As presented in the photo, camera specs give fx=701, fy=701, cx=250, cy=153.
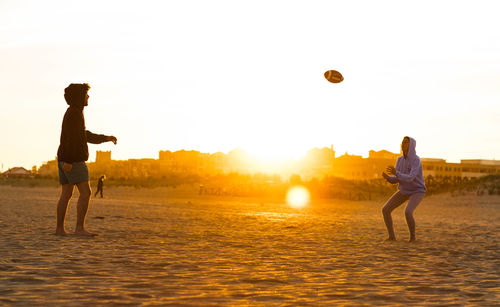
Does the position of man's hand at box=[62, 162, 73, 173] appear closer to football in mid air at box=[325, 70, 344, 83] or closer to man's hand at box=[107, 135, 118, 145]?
man's hand at box=[107, 135, 118, 145]

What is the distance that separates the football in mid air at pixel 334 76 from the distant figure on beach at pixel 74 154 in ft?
28.4

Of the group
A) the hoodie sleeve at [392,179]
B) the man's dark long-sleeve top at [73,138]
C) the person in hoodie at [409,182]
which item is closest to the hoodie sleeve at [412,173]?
the person in hoodie at [409,182]

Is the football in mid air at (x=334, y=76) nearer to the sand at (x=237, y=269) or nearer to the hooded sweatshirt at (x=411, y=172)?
the hooded sweatshirt at (x=411, y=172)

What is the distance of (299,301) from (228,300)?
0.52 m

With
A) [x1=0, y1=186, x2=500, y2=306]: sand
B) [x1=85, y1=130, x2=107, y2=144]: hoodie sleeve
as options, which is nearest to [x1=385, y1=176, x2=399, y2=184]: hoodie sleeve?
[x1=0, y1=186, x2=500, y2=306]: sand

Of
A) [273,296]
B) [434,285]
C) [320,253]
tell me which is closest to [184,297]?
[273,296]

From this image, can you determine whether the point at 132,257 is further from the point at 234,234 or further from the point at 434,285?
the point at 234,234

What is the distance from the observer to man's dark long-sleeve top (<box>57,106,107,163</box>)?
362 inches

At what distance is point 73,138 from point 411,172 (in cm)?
505

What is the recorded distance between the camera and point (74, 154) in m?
9.19

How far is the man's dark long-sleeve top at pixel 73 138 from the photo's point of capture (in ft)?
30.1

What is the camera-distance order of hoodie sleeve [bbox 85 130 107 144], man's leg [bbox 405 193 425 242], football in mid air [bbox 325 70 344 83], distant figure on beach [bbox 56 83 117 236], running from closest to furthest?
1. distant figure on beach [bbox 56 83 117 236]
2. hoodie sleeve [bbox 85 130 107 144]
3. man's leg [bbox 405 193 425 242]
4. football in mid air [bbox 325 70 344 83]

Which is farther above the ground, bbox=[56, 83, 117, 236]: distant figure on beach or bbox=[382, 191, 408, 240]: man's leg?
bbox=[56, 83, 117, 236]: distant figure on beach

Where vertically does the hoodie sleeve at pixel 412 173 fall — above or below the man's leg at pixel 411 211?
above
